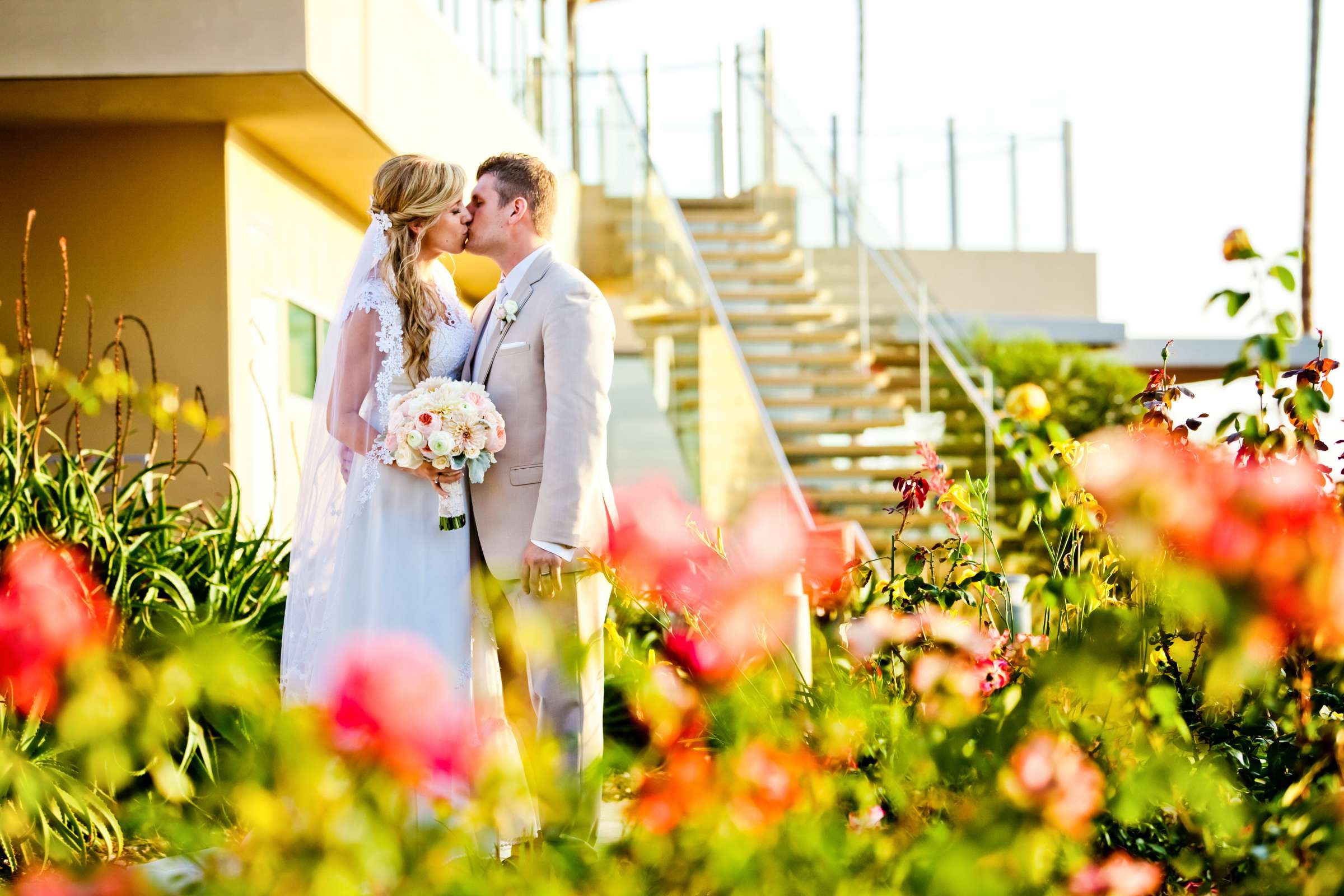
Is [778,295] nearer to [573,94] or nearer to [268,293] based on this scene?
[573,94]

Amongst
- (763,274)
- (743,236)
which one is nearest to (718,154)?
(743,236)

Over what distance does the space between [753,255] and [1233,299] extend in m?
11.7

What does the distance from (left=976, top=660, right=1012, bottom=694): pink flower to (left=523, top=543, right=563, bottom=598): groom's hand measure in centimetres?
109

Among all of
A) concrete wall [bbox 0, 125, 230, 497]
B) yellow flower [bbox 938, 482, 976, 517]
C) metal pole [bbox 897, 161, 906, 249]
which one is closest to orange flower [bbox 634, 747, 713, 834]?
yellow flower [bbox 938, 482, 976, 517]

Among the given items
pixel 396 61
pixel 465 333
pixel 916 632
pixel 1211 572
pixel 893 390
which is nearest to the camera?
pixel 1211 572

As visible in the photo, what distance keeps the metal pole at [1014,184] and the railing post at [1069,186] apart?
0.68 meters

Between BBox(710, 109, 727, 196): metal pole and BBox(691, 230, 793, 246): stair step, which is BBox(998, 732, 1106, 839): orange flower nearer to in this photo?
BBox(691, 230, 793, 246): stair step

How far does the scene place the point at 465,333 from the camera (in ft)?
11.6

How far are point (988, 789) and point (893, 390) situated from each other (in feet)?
32.4

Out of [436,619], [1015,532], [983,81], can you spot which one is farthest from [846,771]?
[983,81]

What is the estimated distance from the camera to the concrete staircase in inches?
388

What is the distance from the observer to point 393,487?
131 inches

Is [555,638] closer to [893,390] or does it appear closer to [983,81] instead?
[893,390]

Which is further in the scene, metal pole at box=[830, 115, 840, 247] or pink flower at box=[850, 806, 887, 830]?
metal pole at box=[830, 115, 840, 247]
